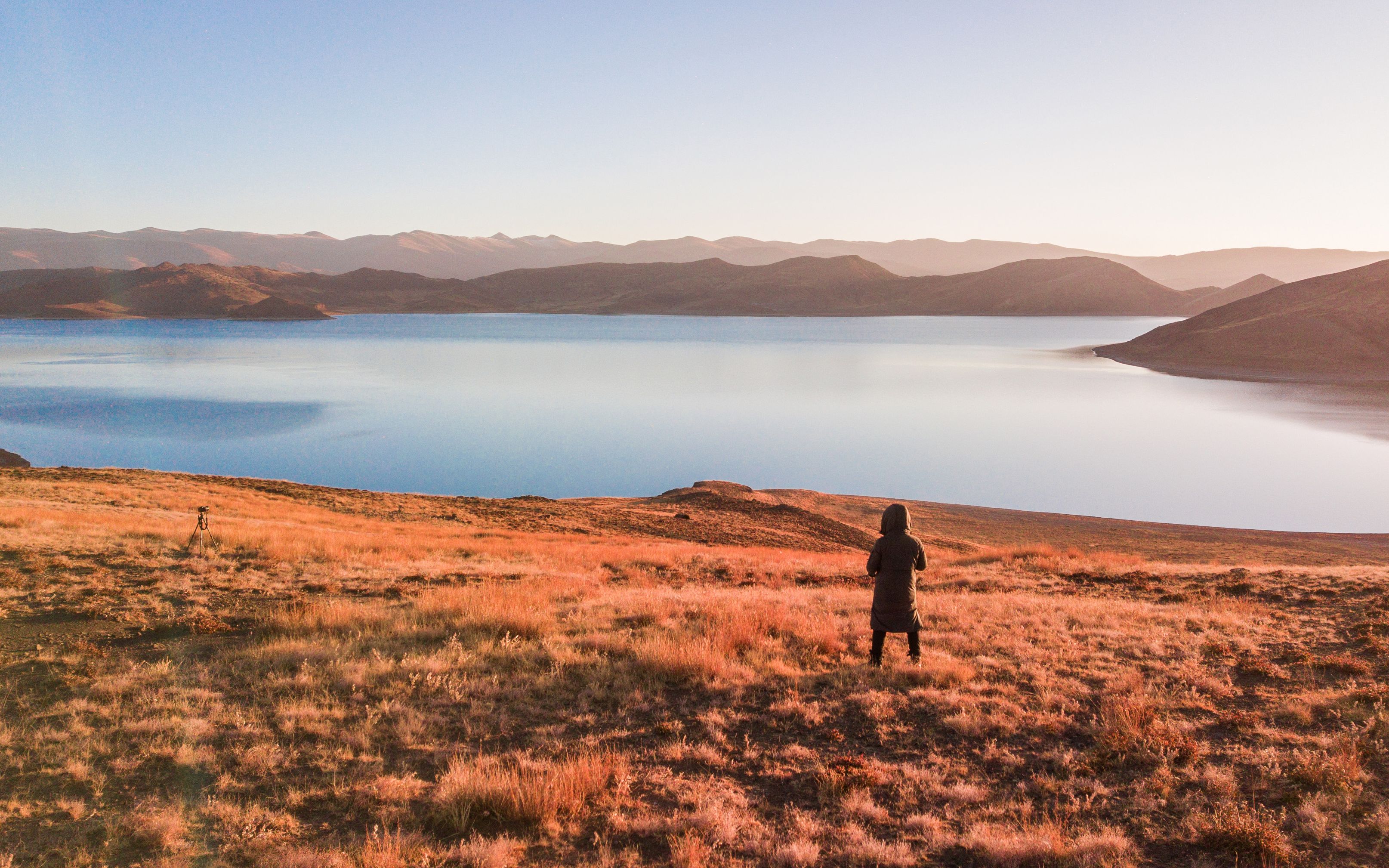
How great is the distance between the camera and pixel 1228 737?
5484 millimetres

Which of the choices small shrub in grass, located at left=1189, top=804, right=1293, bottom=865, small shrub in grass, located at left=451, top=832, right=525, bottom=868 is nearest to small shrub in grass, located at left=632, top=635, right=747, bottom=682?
small shrub in grass, located at left=451, top=832, right=525, bottom=868

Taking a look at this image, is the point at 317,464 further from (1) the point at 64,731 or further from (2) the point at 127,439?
(1) the point at 64,731

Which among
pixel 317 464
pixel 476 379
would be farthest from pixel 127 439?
pixel 476 379

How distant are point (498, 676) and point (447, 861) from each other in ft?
8.63

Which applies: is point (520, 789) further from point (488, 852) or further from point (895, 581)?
point (895, 581)

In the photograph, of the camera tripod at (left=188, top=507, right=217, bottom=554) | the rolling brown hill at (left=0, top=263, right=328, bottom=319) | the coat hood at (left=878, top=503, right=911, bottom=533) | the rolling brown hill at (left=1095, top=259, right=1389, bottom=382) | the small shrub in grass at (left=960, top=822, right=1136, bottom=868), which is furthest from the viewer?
the rolling brown hill at (left=0, top=263, right=328, bottom=319)

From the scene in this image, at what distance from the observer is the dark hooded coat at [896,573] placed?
6527 mm

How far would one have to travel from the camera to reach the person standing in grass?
21.4 ft

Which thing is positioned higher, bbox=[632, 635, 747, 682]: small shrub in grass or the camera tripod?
bbox=[632, 635, 747, 682]: small shrub in grass

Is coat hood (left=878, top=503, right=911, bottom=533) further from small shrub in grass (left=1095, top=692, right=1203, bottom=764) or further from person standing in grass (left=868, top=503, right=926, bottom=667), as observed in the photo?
small shrub in grass (left=1095, top=692, right=1203, bottom=764)

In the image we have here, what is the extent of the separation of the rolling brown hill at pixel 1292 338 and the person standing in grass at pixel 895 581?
3306 inches

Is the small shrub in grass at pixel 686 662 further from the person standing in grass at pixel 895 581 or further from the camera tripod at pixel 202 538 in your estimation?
the camera tripod at pixel 202 538

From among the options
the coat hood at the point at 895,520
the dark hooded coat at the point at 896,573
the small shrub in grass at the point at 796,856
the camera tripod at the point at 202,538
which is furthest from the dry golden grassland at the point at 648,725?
the coat hood at the point at 895,520

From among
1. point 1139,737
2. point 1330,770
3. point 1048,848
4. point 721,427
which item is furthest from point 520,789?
point 721,427
